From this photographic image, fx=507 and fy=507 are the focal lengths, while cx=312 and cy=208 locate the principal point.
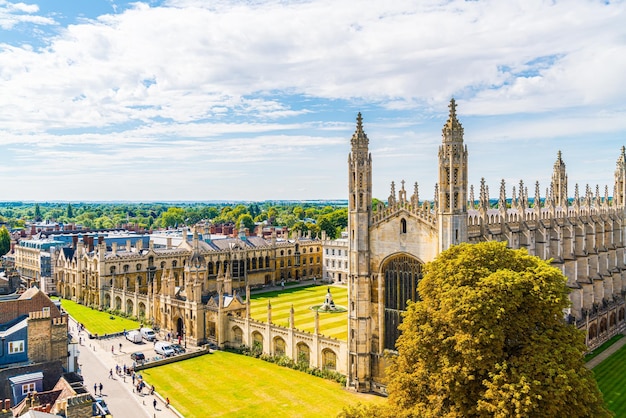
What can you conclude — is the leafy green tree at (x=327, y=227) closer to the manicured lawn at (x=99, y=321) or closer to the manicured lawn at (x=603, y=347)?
the manicured lawn at (x=99, y=321)

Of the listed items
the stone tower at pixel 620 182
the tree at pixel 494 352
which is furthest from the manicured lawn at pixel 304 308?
the stone tower at pixel 620 182

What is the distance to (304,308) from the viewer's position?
62062mm

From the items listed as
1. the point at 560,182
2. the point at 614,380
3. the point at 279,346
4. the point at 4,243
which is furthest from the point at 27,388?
the point at 4,243

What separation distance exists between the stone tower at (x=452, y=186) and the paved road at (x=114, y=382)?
67.8 feet

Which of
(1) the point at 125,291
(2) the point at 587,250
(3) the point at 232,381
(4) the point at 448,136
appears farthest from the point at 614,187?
(1) the point at 125,291

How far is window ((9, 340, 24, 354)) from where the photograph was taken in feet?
99.4

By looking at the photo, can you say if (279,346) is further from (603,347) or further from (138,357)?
(603,347)

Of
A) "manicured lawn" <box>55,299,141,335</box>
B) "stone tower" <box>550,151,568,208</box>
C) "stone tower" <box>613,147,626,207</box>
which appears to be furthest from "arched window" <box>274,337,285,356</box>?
"stone tower" <box>613,147,626,207</box>

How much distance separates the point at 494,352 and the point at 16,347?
2712cm

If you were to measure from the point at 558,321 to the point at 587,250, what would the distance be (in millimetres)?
31523

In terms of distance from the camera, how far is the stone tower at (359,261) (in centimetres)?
3500

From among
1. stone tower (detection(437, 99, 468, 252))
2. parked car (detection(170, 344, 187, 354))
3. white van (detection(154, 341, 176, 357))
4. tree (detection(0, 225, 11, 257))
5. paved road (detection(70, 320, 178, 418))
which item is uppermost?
stone tower (detection(437, 99, 468, 252))

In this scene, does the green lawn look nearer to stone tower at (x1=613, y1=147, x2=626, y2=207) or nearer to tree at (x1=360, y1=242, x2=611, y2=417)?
tree at (x1=360, y1=242, x2=611, y2=417)

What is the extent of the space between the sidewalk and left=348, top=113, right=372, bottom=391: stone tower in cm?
1811
